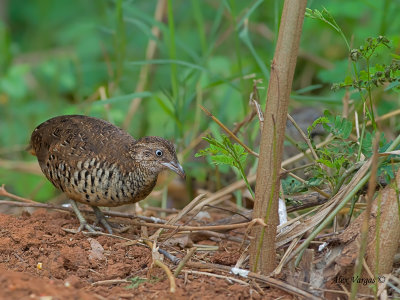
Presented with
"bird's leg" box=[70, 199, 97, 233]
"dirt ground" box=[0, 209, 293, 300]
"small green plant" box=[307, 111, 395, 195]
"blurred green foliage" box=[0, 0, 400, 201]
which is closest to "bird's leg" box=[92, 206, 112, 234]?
"bird's leg" box=[70, 199, 97, 233]

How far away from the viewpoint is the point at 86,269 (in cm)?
331

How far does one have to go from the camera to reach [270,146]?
9.50 ft

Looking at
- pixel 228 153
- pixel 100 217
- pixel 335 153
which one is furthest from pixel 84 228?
pixel 335 153

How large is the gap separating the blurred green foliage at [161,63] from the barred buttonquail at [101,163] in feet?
1.67

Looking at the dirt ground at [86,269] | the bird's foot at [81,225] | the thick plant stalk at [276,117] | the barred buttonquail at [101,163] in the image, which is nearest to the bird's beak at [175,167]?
the barred buttonquail at [101,163]

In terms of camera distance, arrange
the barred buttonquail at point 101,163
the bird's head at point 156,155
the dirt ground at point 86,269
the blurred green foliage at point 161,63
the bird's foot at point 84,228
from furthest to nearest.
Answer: the blurred green foliage at point 161,63, the bird's head at point 156,155, the barred buttonquail at point 101,163, the bird's foot at point 84,228, the dirt ground at point 86,269

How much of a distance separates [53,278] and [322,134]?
293cm

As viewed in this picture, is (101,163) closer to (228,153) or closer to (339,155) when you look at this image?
(228,153)

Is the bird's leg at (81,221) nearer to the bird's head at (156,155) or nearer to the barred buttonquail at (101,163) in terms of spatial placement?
the barred buttonquail at (101,163)

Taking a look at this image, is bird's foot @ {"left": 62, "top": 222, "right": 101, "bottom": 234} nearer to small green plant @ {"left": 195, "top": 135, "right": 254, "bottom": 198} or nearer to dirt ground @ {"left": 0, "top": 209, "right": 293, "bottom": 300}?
dirt ground @ {"left": 0, "top": 209, "right": 293, "bottom": 300}

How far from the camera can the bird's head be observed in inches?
165

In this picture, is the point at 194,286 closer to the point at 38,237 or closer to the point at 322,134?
the point at 38,237

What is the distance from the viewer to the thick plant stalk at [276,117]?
111 inches

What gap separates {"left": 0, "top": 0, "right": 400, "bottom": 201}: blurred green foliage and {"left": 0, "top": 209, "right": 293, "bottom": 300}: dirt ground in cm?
129
